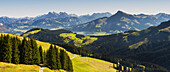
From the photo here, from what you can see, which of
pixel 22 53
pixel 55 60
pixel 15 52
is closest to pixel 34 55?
pixel 22 53

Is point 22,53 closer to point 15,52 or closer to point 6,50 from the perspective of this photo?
point 15,52

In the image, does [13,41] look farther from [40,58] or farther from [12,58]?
[40,58]

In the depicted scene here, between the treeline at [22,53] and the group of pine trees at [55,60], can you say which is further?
the group of pine trees at [55,60]

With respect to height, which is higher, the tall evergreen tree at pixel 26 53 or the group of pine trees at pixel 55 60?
the tall evergreen tree at pixel 26 53

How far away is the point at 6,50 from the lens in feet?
241

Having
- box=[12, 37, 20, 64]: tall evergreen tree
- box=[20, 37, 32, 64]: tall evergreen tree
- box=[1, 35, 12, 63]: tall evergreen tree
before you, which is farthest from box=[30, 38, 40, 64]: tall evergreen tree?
box=[1, 35, 12, 63]: tall evergreen tree

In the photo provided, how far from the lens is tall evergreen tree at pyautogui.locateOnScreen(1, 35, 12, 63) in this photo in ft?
236

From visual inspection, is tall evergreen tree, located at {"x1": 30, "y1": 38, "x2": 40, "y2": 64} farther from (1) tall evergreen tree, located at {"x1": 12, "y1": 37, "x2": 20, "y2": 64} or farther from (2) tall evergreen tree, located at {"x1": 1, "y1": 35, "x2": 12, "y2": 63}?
(2) tall evergreen tree, located at {"x1": 1, "y1": 35, "x2": 12, "y2": 63}

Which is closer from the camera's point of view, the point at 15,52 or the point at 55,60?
the point at 15,52

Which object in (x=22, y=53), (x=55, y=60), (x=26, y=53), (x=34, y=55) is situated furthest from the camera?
(x=55, y=60)

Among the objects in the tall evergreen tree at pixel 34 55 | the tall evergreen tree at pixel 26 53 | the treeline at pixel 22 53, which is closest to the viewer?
the treeline at pixel 22 53

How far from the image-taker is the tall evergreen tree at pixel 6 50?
72000 millimetres

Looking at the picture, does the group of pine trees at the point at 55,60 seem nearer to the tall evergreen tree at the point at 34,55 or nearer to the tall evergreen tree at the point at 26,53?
the tall evergreen tree at the point at 34,55

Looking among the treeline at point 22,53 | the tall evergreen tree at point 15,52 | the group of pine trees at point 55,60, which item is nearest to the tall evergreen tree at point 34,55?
the treeline at point 22,53
